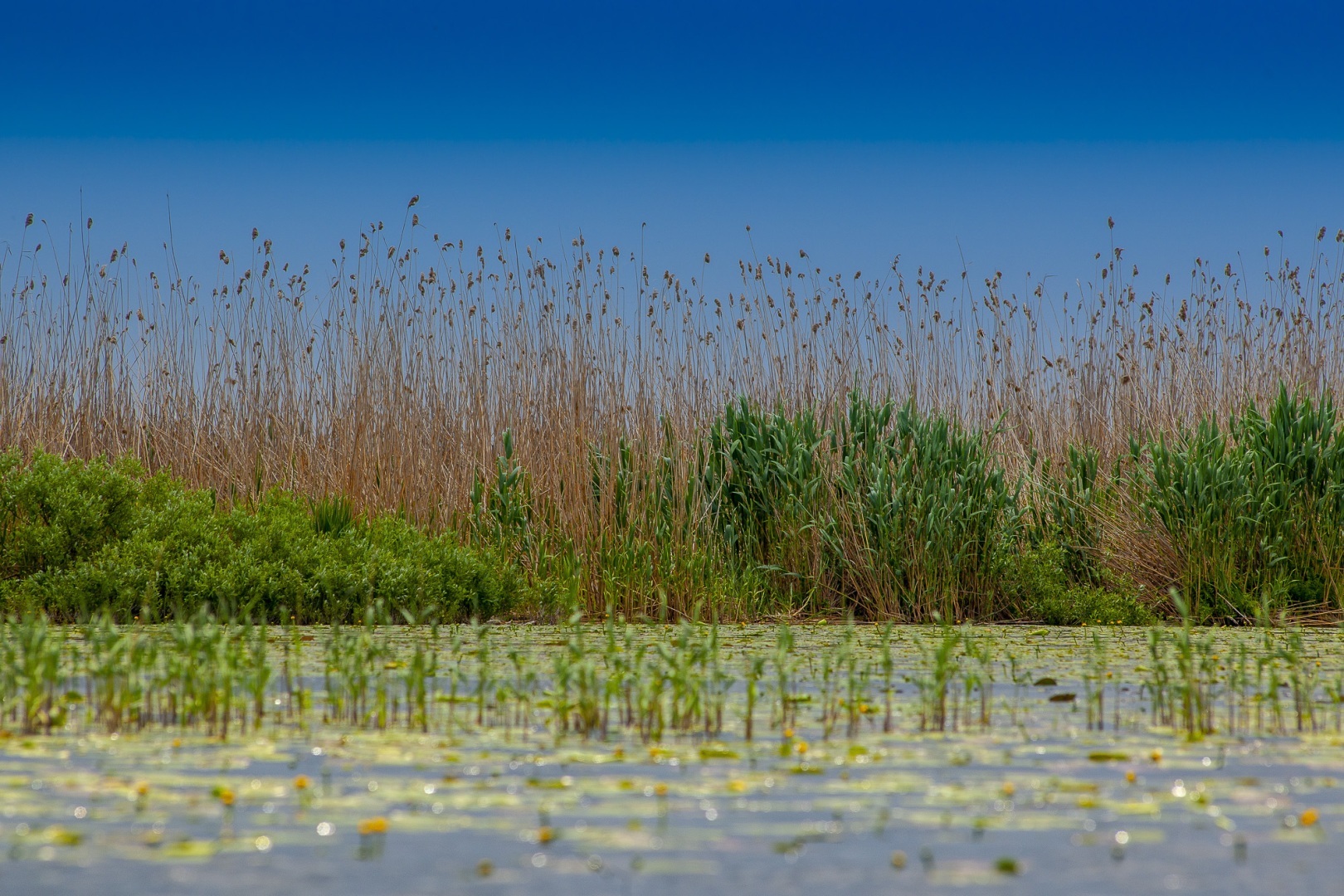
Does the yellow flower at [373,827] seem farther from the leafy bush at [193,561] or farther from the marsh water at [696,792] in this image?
the leafy bush at [193,561]

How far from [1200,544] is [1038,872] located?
584 cm

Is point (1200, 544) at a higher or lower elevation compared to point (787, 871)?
higher

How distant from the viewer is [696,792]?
2797mm

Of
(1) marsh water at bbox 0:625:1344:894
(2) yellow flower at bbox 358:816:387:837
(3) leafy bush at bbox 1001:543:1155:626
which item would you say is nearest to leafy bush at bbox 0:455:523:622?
(1) marsh water at bbox 0:625:1344:894

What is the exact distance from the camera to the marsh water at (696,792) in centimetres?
224

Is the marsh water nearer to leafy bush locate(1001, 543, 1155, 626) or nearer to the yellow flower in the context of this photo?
the yellow flower

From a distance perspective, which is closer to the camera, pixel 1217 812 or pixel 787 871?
pixel 787 871

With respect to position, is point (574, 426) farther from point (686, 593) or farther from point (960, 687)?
point (960, 687)

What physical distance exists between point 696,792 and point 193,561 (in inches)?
179

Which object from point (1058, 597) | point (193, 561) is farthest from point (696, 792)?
point (1058, 597)

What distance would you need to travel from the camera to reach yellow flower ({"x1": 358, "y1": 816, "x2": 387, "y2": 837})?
2.46 metres

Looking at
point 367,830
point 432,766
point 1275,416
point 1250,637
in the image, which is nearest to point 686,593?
point 1250,637

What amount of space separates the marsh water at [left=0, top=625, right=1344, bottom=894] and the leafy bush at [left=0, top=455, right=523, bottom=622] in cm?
224

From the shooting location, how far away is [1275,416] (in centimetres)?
785
